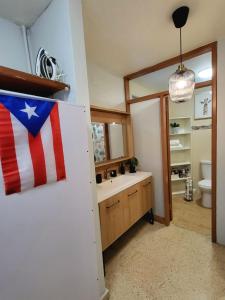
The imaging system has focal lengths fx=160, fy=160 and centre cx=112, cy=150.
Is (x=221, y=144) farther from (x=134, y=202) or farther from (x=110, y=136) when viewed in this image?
(x=110, y=136)

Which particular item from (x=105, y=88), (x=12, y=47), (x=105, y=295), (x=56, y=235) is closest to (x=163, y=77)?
(x=105, y=88)

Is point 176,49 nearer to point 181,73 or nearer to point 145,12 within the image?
point 181,73

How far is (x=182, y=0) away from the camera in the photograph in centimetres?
126

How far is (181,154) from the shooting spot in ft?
12.4

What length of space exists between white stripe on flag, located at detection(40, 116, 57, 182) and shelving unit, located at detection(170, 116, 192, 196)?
3215 millimetres

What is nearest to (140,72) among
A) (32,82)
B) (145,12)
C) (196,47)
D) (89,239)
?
(196,47)

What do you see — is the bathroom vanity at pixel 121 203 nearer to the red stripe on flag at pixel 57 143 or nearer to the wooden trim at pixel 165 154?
the wooden trim at pixel 165 154

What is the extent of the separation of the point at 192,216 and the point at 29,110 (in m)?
2.93

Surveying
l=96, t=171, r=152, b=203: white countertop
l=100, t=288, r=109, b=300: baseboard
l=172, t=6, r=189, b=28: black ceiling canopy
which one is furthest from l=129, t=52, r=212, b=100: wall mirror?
l=100, t=288, r=109, b=300: baseboard

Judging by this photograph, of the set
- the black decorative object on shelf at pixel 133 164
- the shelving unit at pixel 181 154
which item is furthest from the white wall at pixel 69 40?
the shelving unit at pixel 181 154

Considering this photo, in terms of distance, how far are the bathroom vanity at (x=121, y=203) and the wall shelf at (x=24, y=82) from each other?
1121 millimetres

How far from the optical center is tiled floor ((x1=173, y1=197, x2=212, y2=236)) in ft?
7.88

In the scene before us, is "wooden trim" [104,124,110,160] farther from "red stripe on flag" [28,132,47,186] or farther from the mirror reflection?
"red stripe on flag" [28,132,47,186]

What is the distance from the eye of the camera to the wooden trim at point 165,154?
2354 mm
